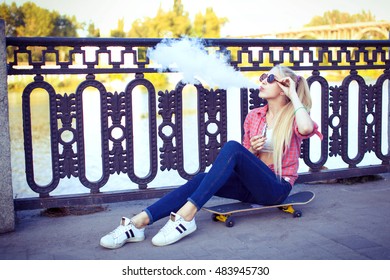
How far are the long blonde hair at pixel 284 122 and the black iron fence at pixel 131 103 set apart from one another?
36.7 inches

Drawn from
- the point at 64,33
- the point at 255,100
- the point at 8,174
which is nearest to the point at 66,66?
the point at 8,174

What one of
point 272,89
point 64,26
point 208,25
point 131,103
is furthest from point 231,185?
point 64,26

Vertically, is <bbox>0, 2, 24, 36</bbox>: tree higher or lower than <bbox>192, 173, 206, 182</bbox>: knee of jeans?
higher

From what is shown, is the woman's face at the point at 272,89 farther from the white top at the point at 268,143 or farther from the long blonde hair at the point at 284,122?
the white top at the point at 268,143

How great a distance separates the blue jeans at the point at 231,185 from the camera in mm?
Result: 3789

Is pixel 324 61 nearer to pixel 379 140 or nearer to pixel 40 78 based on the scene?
pixel 379 140

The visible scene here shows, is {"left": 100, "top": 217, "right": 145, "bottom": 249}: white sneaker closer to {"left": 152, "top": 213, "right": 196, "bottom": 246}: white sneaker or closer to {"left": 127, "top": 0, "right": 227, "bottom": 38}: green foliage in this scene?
{"left": 152, "top": 213, "right": 196, "bottom": 246}: white sneaker

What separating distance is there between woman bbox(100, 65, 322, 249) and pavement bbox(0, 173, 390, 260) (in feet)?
0.46

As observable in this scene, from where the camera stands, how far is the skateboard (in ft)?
13.6

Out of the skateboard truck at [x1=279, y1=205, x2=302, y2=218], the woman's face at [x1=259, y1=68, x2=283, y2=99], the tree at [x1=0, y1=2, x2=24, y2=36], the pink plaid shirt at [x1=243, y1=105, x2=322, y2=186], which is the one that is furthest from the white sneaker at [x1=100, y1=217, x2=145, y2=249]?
the tree at [x1=0, y1=2, x2=24, y2=36]

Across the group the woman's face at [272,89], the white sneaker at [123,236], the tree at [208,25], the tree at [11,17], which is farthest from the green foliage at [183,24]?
the tree at [11,17]

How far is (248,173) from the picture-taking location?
3.99m

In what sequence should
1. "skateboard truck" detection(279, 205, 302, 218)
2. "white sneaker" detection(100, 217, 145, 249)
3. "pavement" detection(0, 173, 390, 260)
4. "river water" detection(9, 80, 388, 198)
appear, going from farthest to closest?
"river water" detection(9, 80, 388, 198) < "skateboard truck" detection(279, 205, 302, 218) < "white sneaker" detection(100, 217, 145, 249) < "pavement" detection(0, 173, 390, 260)

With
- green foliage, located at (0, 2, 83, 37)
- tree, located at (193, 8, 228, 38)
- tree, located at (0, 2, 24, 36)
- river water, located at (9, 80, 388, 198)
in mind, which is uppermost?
green foliage, located at (0, 2, 83, 37)
